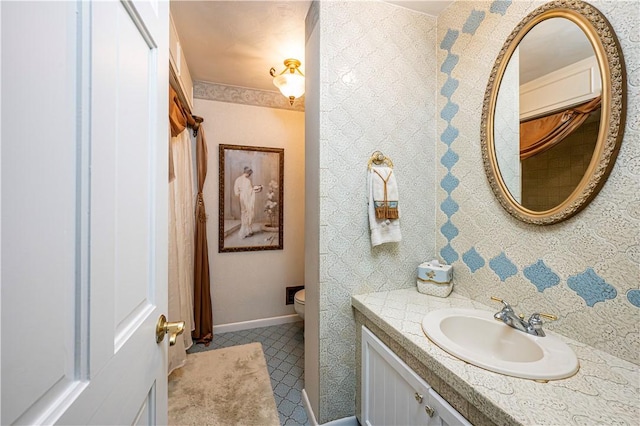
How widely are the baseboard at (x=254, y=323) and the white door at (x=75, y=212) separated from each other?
2146mm

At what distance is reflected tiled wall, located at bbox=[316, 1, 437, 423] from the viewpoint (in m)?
1.42

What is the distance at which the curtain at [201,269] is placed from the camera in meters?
2.44


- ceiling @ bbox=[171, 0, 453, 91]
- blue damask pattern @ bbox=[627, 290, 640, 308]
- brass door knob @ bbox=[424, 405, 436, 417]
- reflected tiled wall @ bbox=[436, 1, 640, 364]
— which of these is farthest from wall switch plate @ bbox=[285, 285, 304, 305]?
blue damask pattern @ bbox=[627, 290, 640, 308]

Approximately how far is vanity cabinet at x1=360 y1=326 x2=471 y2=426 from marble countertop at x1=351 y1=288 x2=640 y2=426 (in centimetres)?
11

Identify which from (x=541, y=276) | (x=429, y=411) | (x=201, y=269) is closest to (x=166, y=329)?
(x=429, y=411)

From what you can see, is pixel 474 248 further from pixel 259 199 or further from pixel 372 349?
pixel 259 199

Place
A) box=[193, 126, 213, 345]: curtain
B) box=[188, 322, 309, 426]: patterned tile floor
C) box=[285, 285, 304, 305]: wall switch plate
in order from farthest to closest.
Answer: box=[285, 285, 304, 305]: wall switch plate
box=[193, 126, 213, 345]: curtain
box=[188, 322, 309, 426]: patterned tile floor

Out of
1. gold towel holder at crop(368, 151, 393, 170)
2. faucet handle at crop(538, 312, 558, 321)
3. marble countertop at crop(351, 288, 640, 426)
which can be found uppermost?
gold towel holder at crop(368, 151, 393, 170)

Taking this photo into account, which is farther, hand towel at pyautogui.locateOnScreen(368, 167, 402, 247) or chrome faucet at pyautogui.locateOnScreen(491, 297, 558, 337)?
hand towel at pyautogui.locateOnScreen(368, 167, 402, 247)

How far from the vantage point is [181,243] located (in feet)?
6.84

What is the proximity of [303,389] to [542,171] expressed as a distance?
185 centimetres

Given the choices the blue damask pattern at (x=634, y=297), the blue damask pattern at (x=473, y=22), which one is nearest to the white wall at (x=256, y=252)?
the blue damask pattern at (x=473, y=22)

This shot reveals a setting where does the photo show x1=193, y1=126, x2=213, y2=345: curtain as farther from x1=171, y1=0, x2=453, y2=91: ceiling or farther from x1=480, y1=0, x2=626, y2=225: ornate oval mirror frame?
x1=480, y1=0, x2=626, y2=225: ornate oval mirror frame

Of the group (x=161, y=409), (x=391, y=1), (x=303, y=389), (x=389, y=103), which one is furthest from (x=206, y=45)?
(x=303, y=389)
